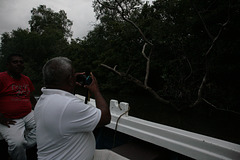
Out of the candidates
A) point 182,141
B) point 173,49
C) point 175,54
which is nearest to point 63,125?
point 182,141

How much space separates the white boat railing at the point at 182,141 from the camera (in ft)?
4.28

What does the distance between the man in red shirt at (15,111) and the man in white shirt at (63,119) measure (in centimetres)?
96

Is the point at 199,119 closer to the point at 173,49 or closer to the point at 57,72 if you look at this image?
the point at 173,49

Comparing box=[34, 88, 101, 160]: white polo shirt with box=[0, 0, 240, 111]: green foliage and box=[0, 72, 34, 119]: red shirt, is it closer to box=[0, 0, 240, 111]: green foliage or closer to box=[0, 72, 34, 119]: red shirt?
box=[0, 72, 34, 119]: red shirt

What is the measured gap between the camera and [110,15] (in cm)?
1797

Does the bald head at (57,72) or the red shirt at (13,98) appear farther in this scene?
the red shirt at (13,98)

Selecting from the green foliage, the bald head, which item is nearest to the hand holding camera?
the bald head

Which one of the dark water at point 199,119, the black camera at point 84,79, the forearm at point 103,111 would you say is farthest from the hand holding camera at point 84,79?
the dark water at point 199,119

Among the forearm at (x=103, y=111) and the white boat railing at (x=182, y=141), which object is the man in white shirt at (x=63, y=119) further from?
the white boat railing at (x=182, y=141)

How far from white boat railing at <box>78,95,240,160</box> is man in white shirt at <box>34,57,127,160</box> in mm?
818

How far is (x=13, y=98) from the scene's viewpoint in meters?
1.93

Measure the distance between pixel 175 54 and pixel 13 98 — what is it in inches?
241

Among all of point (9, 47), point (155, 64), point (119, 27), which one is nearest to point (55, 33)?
point (9, 47)

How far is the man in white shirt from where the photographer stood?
A: 0.90 metres
